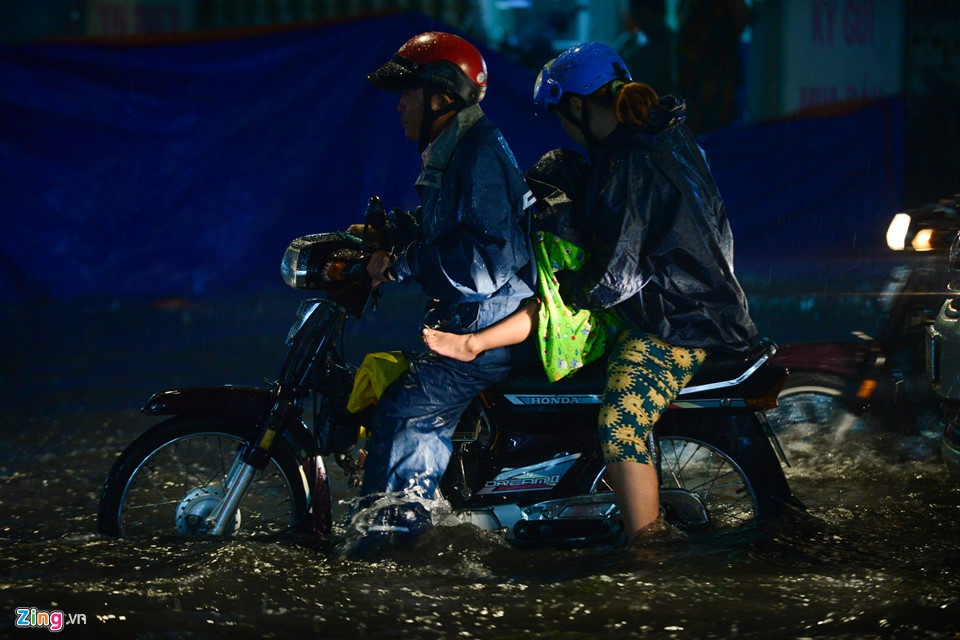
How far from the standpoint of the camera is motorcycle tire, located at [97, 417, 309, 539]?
168 inches

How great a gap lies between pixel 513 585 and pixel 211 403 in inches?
52.5

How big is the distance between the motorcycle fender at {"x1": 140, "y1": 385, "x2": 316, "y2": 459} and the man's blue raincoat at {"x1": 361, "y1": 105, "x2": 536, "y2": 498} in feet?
1.16

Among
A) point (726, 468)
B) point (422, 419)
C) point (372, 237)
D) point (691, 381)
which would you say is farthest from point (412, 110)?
point (726, 468)

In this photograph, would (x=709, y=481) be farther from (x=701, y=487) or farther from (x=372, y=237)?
(x=372, y=237)

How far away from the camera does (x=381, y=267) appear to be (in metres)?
3.97

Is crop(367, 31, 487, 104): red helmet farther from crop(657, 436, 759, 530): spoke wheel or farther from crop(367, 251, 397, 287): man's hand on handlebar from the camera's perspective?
crop(657, 436, 759, 530): spoke wheel

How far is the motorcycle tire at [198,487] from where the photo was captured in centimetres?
427

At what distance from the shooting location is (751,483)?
4352 mm

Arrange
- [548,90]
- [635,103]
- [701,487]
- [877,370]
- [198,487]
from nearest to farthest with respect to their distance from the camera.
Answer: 1. [635,103]
2. [548,90]
3. [198,487]
4. [701,487]
5. [877,370]

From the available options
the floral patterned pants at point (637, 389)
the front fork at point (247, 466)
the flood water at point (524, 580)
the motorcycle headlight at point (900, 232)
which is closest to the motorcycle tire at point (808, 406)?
the flood water at point (524, 580)

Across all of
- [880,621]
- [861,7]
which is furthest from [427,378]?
[861,7]

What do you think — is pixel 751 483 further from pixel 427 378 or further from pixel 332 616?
pixel 332 616

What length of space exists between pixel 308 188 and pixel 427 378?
5863mm

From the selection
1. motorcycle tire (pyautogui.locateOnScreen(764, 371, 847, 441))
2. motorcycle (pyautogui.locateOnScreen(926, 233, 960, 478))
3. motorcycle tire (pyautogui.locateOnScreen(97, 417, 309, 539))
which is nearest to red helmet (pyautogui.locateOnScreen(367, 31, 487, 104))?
motorcycle tire (pyautogui.locateOnScreen(97, 417, 309, 539))
